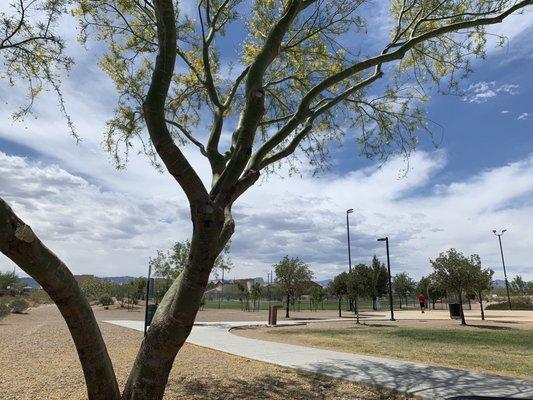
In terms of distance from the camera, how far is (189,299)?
190 inches

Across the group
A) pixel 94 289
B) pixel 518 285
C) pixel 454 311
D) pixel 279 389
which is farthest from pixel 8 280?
pixel 518 285

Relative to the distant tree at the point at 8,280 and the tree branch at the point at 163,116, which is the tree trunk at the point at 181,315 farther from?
the distant tree at the point at 8,280

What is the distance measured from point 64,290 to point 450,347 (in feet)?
42.0

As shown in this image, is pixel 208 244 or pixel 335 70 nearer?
pixel 208 244

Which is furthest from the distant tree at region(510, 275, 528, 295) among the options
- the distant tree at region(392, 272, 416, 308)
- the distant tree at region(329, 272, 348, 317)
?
the distant tree at region(329, 272, 348, 317)

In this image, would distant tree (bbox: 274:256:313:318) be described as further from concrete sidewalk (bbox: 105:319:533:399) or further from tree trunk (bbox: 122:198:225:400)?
tree trunk (bbox: 122:198:225:400)

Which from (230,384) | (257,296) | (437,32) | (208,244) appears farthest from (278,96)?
(257,296)

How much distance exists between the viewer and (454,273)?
25.7 m

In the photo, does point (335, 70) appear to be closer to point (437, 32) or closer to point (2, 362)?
point (437, 32)

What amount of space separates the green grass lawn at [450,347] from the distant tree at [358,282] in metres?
13.5

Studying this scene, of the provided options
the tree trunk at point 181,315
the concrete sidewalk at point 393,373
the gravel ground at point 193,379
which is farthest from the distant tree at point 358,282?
the tree trunk at point 181,315

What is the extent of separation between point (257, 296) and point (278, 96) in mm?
38342

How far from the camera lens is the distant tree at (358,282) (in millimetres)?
32750

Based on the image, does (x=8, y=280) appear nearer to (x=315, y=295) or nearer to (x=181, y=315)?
(x=315, y=295)
